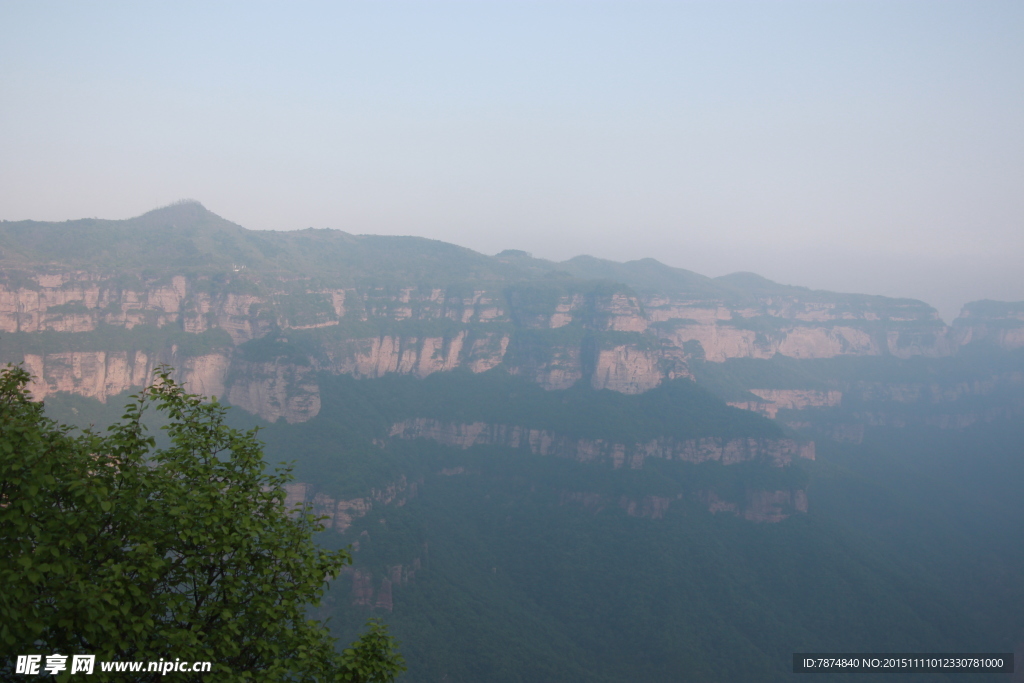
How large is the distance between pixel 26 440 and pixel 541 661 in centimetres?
6570

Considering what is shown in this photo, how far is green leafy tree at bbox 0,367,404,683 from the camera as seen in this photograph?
10742 mm

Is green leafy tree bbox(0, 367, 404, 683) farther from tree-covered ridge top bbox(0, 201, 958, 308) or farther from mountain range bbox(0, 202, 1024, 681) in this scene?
tree-covered ridge top bbox(0, 201, 958, 308)

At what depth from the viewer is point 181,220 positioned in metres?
161

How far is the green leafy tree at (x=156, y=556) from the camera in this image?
10.7m

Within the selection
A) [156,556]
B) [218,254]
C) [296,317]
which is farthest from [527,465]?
[156,556]

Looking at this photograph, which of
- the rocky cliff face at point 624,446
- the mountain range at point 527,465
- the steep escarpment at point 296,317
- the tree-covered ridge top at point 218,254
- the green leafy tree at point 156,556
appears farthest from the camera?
the rocky cliff face at point 624,446

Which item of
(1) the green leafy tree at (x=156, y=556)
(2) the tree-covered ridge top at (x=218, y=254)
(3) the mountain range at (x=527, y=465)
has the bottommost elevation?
(3) the mountain range at (x=527, y=465)

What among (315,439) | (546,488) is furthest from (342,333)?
(546,488)

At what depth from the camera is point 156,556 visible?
37.0 feet

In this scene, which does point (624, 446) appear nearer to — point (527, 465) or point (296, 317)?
point (527, 465)

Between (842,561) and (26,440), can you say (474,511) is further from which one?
(26,440)

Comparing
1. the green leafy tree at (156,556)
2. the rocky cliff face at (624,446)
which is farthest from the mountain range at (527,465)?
the green leafy tree at (156,556)

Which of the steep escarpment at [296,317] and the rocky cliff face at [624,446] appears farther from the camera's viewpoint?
the rocky cliff face at [624,446]

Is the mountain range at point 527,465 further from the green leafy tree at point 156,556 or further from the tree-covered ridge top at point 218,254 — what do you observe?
the green leafy tree at point 156,556
